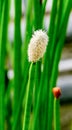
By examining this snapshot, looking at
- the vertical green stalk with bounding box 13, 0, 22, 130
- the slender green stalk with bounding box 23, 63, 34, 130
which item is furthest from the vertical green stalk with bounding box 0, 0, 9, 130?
the slender green stalk with bounding box 23, 63, 34, 130

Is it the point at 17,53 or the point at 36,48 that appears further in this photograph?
the point at 17,53

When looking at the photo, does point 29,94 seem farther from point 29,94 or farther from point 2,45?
point 2,45

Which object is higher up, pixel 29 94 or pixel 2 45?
pixel 2 45

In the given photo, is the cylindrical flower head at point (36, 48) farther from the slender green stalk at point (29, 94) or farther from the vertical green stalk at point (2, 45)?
the vertical green stalk at point (2, 45)

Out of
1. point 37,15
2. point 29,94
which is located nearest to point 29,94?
point 29,94

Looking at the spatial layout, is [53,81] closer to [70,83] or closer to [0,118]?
[0,118]

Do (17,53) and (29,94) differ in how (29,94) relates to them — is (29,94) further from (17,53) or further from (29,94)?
(17,53)

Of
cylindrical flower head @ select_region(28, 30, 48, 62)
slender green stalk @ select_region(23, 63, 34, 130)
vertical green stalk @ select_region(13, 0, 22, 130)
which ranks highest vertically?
vertical green stalk @ select_region(13, 0, 22, 130)

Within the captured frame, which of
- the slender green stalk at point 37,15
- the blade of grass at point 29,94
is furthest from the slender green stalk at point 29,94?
the slender green stalk at point 37,15

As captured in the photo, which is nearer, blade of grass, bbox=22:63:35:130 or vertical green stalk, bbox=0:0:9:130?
Answer: blade of grass, bbox=22:63:35:130

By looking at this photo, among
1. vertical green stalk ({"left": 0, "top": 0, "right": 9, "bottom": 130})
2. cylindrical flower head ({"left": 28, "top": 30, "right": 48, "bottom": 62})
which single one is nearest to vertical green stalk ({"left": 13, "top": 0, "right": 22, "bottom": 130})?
vertical green stalk ({"left": 0, "top": 0, "right": 9, "bottom": 130})

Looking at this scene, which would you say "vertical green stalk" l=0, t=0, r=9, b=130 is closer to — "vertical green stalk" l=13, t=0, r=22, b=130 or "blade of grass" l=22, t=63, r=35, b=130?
"vertical green stalk" l=13, t=0, r=22, b=130

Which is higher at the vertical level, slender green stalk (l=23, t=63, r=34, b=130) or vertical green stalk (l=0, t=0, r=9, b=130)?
vertical green stalk (l=0, t=0, r=9, b=130)
